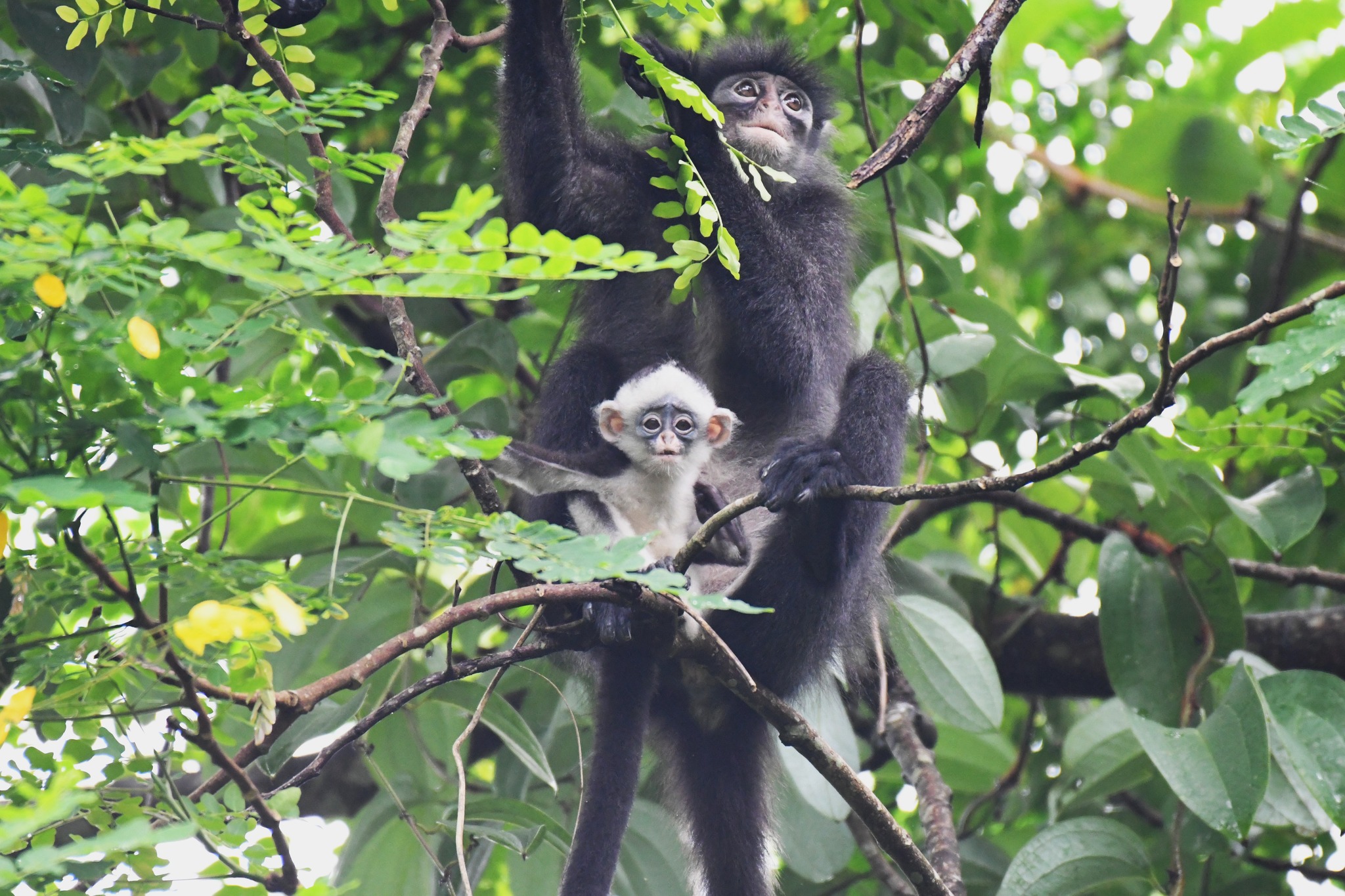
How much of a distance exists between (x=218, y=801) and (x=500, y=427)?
5.76 feet

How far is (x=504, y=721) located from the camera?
11.5 ft

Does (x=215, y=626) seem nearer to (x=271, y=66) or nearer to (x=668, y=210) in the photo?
(x=271, y=66)

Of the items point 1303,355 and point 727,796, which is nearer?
point 1303,355

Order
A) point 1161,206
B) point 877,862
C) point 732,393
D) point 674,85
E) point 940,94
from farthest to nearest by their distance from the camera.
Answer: point 1161,206 < point 877,862 < point 732,393 < point 940,94 < point 674,85

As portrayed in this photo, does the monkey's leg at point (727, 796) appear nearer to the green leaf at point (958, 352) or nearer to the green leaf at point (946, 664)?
the green leaf at point (946, 664)

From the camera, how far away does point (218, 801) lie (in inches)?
99.0

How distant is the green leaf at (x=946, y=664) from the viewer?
13.7 ft

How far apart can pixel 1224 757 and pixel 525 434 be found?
2571 millimetres

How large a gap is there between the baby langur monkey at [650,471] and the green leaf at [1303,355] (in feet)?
5.10

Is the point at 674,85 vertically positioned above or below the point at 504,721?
above

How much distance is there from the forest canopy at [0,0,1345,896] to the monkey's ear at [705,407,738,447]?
1.88ft

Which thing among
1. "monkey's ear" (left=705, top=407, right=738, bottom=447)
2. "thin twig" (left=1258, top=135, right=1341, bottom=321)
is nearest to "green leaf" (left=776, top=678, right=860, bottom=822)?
"monkey's ear" (left=705, top=407, right=738, bottom=447)

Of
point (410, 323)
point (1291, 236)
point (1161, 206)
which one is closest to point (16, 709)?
point (410, 323)

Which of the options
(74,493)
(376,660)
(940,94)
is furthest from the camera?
(940,94)
